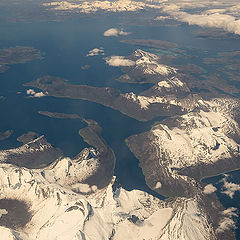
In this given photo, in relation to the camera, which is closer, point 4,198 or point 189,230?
point 189,230

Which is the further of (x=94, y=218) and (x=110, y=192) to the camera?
(x=110, y=192)

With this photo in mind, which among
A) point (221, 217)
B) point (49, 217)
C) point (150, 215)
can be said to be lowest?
point (221, 217)

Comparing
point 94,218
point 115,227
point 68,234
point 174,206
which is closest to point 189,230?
point 174,206

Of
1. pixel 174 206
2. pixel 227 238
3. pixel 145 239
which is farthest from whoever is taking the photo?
pixel 174 206

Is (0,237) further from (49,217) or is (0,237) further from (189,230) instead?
(189,230)

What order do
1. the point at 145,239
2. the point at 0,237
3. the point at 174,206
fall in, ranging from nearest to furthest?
the point at 0,237 < the point at 145,239 < the point at 174,206

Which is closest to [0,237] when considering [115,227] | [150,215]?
[115,227]

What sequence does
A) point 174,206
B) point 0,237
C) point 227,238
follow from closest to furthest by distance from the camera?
point 0,237
point 227,238
point 174,206

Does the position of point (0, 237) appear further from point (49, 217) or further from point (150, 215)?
point (150, 215)

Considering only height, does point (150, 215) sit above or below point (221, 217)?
above
